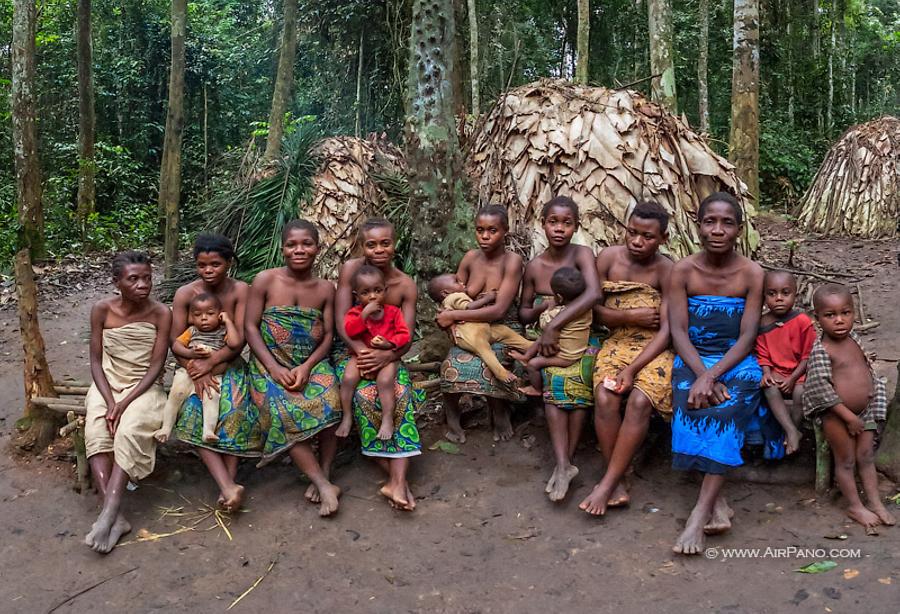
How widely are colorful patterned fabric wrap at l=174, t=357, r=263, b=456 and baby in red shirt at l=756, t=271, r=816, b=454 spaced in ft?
7.87

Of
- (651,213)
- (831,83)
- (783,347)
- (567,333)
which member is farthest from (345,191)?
(831,83)

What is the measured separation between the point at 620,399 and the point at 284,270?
1.83m

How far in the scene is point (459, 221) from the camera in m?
4.57

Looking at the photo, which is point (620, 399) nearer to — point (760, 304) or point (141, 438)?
point (760, 304)

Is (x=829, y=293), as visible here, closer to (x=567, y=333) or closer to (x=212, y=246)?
(x=567, y=333)

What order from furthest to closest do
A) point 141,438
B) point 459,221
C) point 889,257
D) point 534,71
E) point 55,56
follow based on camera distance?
point 534,71 < point 55,56 < point 889,257 < point 459,221 < point 141,438

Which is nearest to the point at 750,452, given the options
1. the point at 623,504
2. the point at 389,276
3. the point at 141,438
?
the point at 623,504

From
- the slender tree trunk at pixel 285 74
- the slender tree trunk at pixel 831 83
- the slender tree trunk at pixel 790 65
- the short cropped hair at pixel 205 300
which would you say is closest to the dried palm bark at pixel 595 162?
the short cropped hair at pixel 205 300

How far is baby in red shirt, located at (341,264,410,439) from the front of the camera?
141 inches

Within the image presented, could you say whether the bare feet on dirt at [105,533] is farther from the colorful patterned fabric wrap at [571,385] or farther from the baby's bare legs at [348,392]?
the colorful patterned fabric wrap at [571,385]

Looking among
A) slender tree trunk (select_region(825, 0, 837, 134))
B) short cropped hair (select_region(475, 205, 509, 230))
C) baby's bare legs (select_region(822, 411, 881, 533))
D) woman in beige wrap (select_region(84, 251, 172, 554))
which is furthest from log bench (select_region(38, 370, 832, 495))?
slender tree trunk (select_region(825, 0, 837, 134))

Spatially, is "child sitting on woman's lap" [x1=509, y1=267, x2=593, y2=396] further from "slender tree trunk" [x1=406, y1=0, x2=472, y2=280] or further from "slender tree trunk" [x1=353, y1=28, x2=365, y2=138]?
"slender tree trunk" [x1=353, y1=28, x2=365, y2=138]

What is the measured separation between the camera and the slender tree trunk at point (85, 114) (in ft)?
33.7

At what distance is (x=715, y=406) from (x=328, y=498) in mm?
1797
